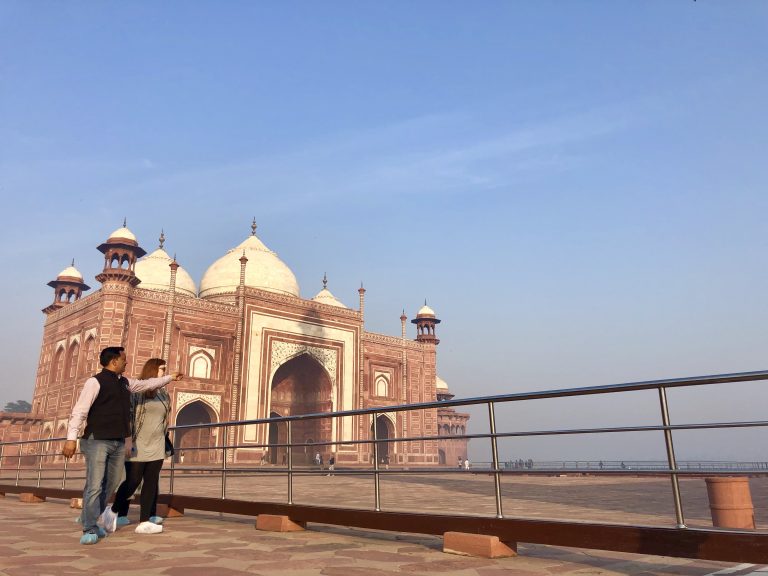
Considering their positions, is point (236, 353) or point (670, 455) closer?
point (670, 455)

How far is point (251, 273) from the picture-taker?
3434 centimetres

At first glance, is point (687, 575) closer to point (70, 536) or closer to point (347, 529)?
point (347, 529)

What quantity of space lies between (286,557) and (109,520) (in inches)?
82.9

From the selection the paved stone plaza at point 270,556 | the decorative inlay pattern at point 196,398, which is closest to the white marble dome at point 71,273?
the decorative inlay pattern at point 196,398

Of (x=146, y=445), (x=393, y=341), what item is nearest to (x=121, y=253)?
(x=393, y=341)

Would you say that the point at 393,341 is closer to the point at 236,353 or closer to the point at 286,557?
the point at 236,353

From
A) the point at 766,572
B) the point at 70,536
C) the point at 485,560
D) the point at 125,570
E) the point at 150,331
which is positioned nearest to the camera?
the point at 766,572

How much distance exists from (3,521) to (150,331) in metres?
20.7

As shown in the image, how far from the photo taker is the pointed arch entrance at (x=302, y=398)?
31.8 metres

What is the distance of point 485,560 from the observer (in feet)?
12.5

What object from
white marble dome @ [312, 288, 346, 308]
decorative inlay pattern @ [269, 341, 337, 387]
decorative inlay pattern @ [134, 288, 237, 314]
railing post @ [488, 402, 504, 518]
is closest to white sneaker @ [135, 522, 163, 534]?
railing post @ [488, 402, 504, 518]

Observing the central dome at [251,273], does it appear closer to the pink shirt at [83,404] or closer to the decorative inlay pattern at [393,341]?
the decorative inlay pattern at [393,341]

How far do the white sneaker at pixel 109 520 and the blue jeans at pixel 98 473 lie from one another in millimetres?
81

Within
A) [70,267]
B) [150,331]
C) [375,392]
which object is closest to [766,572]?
[150,331]
